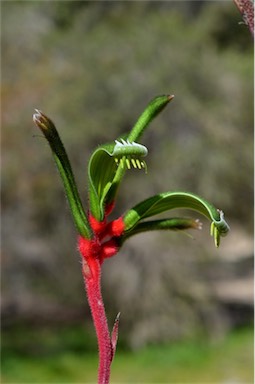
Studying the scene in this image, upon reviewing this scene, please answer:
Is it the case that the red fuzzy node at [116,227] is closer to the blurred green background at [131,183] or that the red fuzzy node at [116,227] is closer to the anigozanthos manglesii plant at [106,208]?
the anigozanthos manglesii plant at [106,208]

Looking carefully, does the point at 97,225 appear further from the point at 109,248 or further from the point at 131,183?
the point at 131,183

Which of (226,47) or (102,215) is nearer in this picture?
(102,215)

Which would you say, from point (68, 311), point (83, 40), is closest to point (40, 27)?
point (83, 40)

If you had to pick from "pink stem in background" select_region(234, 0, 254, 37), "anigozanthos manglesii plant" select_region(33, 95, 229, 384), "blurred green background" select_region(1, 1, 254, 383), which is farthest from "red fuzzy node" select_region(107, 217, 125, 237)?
"blurred green background" select_region(1, 1, 254, 383)

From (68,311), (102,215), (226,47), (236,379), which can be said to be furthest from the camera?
(226,47)

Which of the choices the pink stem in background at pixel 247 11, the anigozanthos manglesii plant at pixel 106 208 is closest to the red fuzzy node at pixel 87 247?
the anigozanthos manglesii plant at pixel 106 208

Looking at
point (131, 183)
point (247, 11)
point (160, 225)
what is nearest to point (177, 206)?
point (160, 225)

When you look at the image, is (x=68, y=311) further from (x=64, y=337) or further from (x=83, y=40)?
(x=83, y=40)

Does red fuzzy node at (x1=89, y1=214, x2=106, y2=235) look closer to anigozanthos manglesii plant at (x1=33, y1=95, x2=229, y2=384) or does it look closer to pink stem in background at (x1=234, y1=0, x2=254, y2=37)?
anigozanthos manglesii plant at (x1=33, y1=95, x2=229, y2=384)
